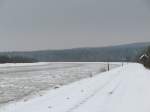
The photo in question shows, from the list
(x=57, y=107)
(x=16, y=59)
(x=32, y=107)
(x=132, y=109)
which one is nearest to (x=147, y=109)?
(x=132, y=109)

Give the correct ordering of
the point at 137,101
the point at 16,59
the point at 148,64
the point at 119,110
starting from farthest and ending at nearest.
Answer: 1. the point at 16,59
2. the point at 148,64
3. the point at 137,101
4. the point at 119,110

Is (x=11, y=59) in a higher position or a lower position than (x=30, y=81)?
lower

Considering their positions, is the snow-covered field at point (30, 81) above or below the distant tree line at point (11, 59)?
above

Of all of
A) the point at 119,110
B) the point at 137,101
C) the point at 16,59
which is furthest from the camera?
the point at 16,59

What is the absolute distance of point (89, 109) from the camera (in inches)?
538

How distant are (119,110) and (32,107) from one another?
3.24 m

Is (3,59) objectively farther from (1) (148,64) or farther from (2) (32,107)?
(2) (32,107)

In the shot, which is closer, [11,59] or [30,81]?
[30,81]

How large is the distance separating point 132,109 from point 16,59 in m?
146

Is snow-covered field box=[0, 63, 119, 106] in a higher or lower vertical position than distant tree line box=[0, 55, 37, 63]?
higher

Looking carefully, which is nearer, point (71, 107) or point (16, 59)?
point (71, 107)

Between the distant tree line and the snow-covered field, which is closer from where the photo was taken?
the snow-covered field

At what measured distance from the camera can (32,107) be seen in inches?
580

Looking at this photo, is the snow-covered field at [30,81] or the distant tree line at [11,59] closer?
the snow-covered field at [30,81]
